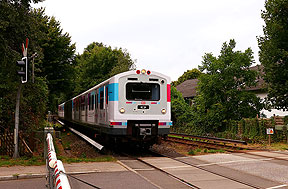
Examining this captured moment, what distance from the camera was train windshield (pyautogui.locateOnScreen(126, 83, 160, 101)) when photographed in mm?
12458

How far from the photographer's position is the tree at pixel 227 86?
21.1 metres

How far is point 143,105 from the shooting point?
12484mm

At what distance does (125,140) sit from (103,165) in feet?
9.46

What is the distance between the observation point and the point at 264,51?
19562 mm

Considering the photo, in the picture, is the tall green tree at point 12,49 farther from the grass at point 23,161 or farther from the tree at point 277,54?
the tree at point 277,54

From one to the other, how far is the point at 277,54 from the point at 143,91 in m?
9.91

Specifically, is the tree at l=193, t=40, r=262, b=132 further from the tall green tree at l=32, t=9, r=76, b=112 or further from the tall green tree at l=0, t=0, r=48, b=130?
the tall green tree at l=32, t=9, r=76, b=112

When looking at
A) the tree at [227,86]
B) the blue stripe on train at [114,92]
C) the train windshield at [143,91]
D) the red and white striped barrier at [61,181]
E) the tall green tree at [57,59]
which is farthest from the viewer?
the tall green tree at [57,59]

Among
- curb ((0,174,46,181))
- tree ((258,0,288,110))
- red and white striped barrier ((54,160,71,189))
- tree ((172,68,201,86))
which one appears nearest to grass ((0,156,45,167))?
curb ((0,174,46,181))

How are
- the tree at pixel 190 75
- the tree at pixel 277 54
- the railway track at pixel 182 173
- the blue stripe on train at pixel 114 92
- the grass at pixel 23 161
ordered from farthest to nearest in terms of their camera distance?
the tree at pixel 190 75 < the tree at pixel 277 54 < the blue stripe on train at pixel 114 92 < the grass at pixel 23 161 < the railway track at pixel 182 173

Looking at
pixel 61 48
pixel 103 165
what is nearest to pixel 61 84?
pixel 61 48

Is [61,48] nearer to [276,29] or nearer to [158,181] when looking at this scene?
[276,29]

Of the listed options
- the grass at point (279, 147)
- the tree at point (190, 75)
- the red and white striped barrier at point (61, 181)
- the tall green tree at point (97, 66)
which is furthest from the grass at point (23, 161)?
the tree at point (190, 75)

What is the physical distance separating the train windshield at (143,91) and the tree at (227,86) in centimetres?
962
